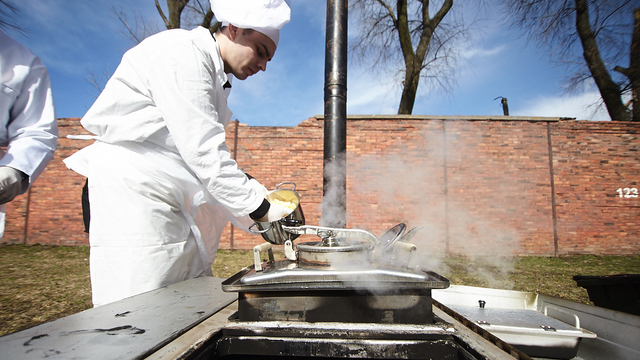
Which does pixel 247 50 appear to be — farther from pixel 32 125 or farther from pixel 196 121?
pixel 32 125

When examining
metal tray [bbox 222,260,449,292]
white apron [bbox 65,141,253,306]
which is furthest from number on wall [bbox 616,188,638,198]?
white apron [bbox 65,141,253,306]

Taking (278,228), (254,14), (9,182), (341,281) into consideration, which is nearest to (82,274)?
(9,182)

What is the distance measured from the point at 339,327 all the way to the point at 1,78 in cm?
197

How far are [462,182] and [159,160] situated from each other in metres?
8.20

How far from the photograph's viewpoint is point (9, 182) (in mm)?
1334

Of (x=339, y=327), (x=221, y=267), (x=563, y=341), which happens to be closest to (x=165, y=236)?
(x=339, y=327)

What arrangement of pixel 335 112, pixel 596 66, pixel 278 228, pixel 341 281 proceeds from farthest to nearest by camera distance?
pixel 596 66 → pixel 335 112 → pixel 278 228 → pixel 341 281

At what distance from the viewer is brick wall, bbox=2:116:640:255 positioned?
821cm

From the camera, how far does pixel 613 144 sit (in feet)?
Answer: 27.9

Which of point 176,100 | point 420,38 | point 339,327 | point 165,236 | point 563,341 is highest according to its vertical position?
point 420,38

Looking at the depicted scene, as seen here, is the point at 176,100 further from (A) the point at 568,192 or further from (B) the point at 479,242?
(A) the point at 568,192

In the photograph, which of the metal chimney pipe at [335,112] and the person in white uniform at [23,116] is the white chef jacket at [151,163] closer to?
the person in white uniform at [23,116]

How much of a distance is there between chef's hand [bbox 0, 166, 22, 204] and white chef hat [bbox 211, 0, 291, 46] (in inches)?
50.0

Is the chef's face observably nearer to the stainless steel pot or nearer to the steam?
the stainless steel pot
